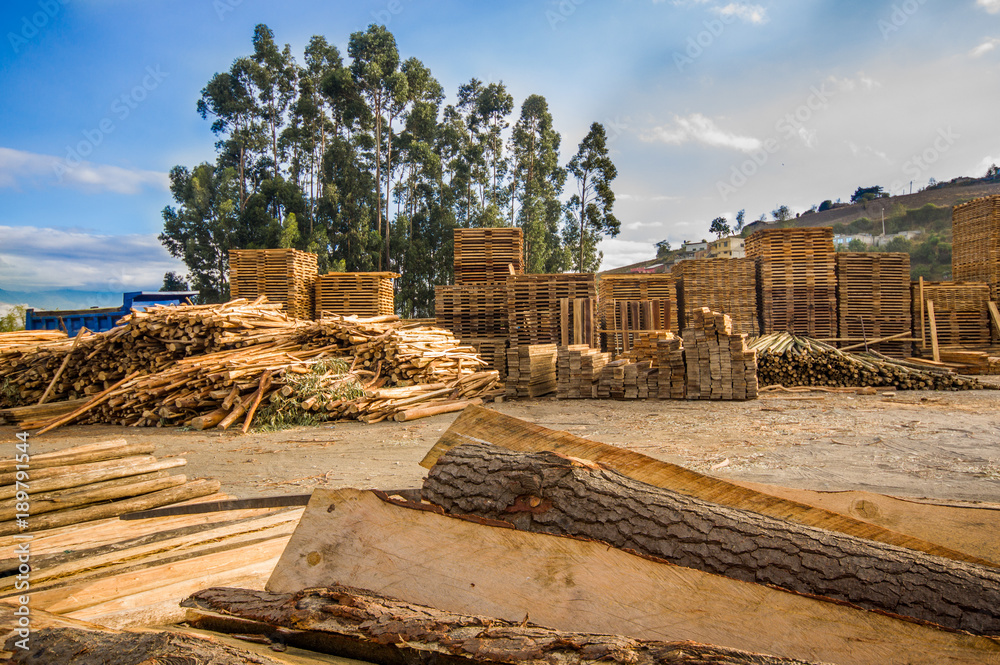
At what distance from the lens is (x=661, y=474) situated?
255 centimetres

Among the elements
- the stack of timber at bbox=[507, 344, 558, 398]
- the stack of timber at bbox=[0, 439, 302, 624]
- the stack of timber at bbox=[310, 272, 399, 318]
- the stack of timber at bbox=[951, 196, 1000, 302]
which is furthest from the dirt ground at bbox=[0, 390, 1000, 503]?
the stack of timber at bbox=[951, 196, 1000, 302]

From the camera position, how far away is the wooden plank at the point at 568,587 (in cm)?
169

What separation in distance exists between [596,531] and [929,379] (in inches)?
516

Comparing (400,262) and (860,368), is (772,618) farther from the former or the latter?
(400,262)

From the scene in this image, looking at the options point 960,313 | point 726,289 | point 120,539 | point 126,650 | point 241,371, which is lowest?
point 120,539

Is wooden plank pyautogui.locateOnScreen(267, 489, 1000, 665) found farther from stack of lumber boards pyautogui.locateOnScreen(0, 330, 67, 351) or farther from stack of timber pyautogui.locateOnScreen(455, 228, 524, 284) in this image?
stack of lumber boards pyautogui.locateOnScreen(0, 330, 67, 351)

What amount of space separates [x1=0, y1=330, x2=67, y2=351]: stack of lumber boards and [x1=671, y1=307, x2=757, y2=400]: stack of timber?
1493 cm

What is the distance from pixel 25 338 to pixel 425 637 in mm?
15495

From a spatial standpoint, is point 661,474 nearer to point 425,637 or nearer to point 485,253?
point 425,637

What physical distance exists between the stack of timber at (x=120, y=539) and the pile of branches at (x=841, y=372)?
466 inches

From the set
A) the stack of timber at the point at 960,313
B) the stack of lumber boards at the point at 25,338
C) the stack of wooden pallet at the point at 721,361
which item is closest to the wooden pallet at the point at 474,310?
the stack of wooden pallet at the point at 721,361

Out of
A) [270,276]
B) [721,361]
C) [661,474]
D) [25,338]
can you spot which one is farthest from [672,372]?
[25,338]

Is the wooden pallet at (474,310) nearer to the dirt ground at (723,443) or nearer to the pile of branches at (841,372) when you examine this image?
the dirt ground at (723,443)

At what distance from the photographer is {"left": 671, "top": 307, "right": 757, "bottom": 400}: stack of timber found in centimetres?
1069
